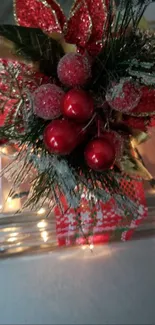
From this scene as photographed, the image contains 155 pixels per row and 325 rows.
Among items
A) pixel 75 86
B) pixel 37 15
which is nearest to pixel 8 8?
pixel 37 15

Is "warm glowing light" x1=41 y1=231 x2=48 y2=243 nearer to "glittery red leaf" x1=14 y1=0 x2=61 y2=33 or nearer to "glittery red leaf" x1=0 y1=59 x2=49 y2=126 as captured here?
"glittery red leaf" x1=0 y1=59 x2=49 y2=126

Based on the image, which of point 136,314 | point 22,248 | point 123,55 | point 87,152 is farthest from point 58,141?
point 136,314

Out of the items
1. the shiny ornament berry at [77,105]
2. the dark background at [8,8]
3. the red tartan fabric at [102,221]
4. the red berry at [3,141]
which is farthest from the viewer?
the dark background at [8,8]

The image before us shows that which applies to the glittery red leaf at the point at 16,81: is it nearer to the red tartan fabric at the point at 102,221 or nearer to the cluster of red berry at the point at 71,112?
the cluster of red berry at the point at 71,112

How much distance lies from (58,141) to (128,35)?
213 millimetres

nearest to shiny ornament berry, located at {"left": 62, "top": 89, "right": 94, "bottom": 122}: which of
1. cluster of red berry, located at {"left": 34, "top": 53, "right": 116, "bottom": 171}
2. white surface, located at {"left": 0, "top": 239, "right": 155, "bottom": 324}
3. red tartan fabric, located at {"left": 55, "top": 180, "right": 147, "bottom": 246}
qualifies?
cluster of red berry, located at {"left": 34, "top": 53, "right": 116, "bottom": 171}

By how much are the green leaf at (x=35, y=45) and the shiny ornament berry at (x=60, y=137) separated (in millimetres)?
110

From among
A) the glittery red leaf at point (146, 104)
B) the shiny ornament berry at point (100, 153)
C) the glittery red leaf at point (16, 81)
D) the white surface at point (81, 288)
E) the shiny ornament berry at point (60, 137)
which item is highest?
the glittery red leaf at point (16, 81)

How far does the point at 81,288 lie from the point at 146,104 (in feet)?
1.52

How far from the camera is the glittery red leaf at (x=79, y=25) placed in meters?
0.58

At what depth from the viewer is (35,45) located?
1.76ft

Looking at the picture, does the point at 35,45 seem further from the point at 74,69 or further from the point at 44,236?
the point at 44,236

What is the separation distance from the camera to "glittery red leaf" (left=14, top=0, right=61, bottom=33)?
0.59 metres

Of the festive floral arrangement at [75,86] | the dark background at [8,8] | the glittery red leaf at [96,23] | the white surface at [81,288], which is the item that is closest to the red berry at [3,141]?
the festive floral arrangement at [75,86]
